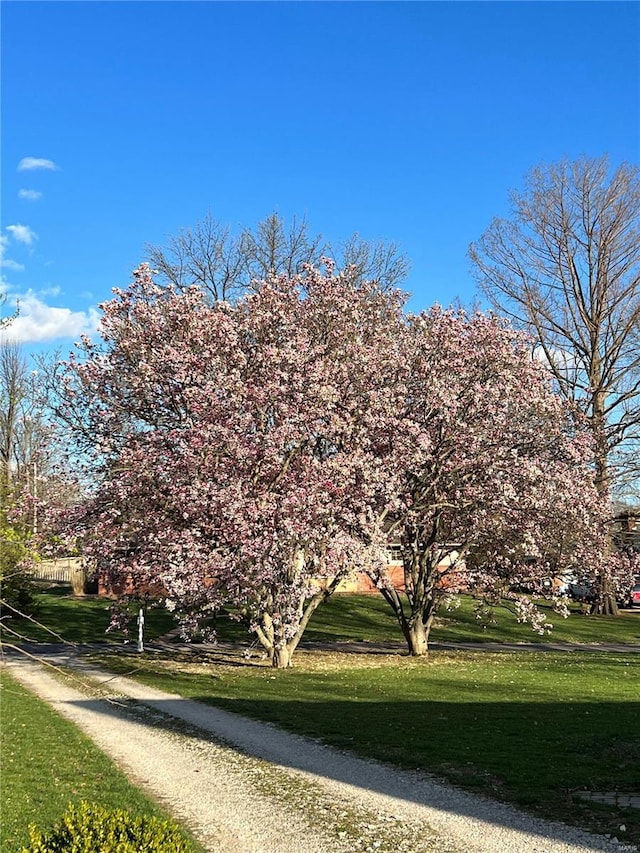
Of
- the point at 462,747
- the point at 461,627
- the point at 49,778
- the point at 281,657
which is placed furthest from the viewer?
the point at 461,627

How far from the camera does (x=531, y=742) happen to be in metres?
10.9

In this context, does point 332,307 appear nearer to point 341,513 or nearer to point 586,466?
point 341,513

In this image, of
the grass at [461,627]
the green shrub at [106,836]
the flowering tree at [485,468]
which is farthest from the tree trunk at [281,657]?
the green shrub at [106,836]

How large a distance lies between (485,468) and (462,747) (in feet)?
34.8

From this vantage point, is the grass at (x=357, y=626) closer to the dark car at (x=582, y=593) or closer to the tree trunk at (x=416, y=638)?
the dark car at (x=582, y=593)

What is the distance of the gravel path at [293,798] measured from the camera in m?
7.17

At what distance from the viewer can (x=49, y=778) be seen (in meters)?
9.45

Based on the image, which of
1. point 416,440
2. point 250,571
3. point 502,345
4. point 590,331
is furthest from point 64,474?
point 590,331

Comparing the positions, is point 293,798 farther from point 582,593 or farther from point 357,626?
point 582,593

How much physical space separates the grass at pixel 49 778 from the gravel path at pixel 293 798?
1.03 ft

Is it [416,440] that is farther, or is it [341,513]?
[416,440]

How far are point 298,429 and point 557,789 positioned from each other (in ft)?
34.7

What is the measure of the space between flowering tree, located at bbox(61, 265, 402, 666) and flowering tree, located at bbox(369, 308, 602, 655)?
1392mm

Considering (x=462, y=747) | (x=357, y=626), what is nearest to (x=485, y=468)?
(x=462, y=747)
